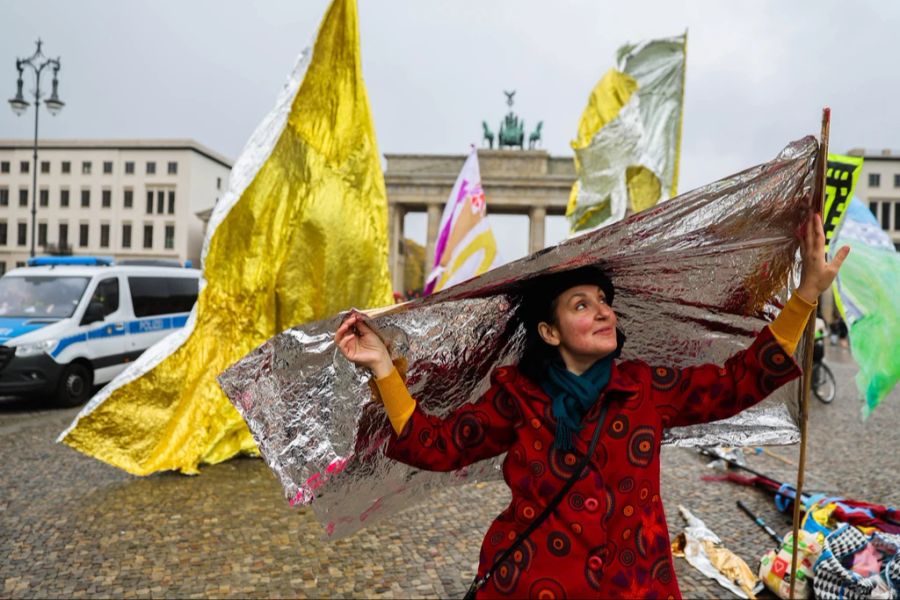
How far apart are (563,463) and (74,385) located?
31.7ft

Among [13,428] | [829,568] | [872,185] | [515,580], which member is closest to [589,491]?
[515,580]

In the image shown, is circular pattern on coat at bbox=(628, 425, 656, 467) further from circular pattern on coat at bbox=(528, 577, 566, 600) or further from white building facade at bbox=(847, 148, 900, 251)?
white building facade at bbox=(847, 148, 900, 251)

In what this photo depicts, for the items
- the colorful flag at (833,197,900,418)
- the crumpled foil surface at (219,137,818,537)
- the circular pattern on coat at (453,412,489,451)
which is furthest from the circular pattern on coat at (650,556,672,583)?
the colorful flag at (833,197,900,418)

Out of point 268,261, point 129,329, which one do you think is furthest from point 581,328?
point 129,329

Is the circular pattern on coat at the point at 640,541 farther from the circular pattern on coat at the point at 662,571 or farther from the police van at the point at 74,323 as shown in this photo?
the police van at the point at 74,323

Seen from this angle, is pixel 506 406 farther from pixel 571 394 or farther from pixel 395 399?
pixel 395 399

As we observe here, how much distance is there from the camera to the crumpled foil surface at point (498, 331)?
1.94 metres

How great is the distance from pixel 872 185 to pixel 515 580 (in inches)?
2590

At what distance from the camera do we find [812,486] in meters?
6.20

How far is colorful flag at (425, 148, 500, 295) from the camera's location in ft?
35.8

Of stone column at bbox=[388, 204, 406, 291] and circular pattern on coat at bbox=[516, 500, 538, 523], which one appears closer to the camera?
circular pattern on coat at bbox=[516, 500, 538, 523]

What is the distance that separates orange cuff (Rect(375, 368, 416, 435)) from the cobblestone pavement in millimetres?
Result: 2233

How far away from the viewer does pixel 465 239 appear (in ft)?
36.3

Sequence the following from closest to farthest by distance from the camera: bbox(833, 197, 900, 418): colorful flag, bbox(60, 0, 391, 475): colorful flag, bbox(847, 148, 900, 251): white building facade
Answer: bbox(60, 0, 391, 475): colorful flag, bbox(833, 197, 900, 418): colorful flag, bbox(847, 148, 900, 251): white building facade
